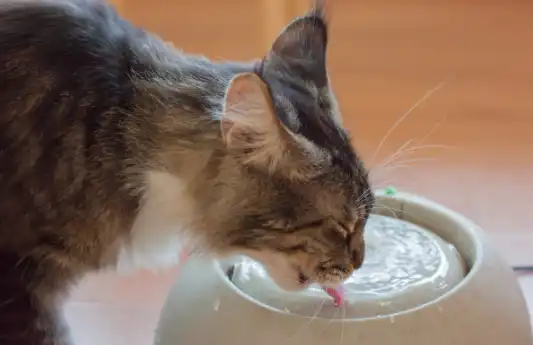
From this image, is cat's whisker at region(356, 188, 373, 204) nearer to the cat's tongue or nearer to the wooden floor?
the cat's tongue

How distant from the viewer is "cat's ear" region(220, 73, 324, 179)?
0.94m

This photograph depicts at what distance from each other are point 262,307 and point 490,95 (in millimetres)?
1380

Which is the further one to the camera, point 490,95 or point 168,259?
point 490,95

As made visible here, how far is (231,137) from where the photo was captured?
3.39ft

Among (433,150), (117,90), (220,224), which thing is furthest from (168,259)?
(433,150)

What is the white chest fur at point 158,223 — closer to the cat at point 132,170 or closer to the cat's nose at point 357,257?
the cat at point 132,170

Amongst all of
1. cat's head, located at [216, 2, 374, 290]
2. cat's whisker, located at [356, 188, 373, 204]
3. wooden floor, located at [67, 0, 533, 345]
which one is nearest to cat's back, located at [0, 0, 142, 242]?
cat's head, located at [216, 2, 374, 290]

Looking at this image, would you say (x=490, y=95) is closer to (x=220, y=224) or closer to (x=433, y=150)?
(x=433, y=150)

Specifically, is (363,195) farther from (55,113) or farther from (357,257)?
(55,113)

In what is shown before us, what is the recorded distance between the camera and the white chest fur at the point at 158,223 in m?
1.12

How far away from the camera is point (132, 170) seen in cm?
112

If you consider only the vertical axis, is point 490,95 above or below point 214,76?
below

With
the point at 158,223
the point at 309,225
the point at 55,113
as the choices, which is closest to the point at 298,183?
the point at 309,225

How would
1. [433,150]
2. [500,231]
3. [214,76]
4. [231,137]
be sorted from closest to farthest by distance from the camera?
1. [231,137]
2. [214,76]
3. [500,231]
4. [433,150]
